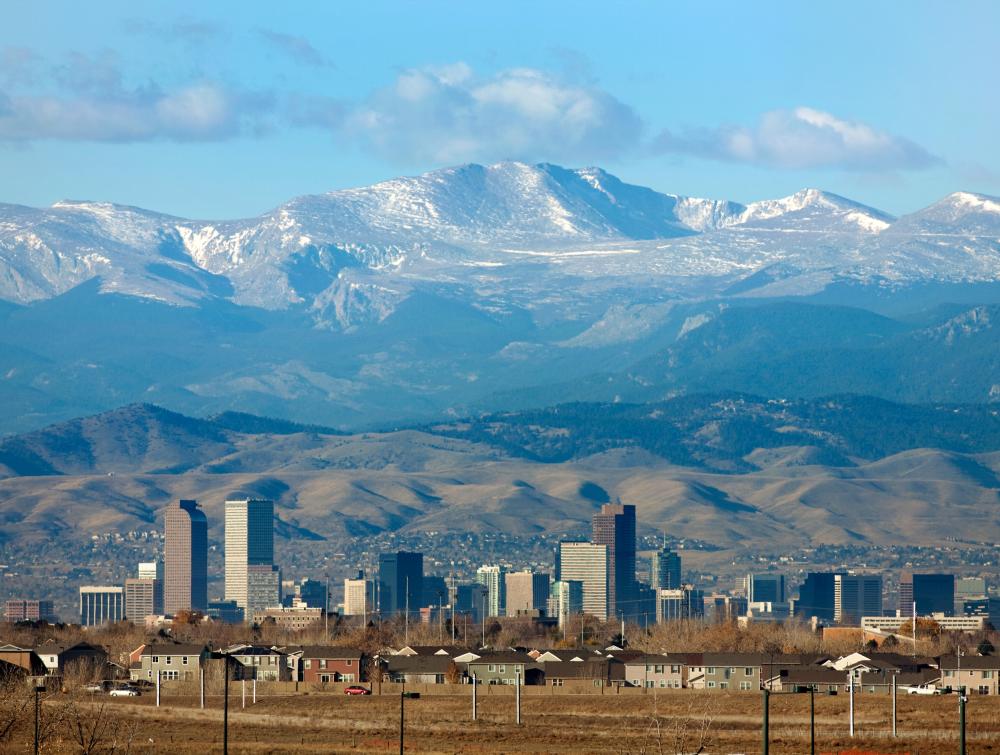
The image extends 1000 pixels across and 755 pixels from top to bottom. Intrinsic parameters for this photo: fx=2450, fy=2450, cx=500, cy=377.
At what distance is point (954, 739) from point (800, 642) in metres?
89.7

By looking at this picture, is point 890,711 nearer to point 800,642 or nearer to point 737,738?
point 737,738

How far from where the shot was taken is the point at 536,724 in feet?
383

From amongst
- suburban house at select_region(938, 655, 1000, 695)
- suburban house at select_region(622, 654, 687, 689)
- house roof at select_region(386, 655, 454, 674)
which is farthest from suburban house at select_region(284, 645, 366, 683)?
suburban house at select_region(938, 655, 1000, 695)

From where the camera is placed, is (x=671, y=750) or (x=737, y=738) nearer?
(x=671, y=750)

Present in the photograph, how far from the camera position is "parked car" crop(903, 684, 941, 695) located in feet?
438

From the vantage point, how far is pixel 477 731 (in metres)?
112

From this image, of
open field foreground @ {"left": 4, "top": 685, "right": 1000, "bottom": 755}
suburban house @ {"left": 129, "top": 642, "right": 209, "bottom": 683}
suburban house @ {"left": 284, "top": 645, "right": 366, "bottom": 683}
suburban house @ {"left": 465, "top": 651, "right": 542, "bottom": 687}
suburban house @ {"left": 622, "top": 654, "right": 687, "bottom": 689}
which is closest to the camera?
open field foreground @ {"left": 4, "top": 685, "right": 1000, "bottom": 755}

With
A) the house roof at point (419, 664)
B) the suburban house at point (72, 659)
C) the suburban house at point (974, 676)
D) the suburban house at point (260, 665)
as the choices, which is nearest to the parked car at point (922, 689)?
the suburban house at point (974, 676)

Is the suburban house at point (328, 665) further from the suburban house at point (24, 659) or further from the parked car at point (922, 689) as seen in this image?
the parked car at point (922, 689)

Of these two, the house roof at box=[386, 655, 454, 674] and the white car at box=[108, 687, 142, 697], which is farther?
the house roof at box=[386, 655, 454, 674]

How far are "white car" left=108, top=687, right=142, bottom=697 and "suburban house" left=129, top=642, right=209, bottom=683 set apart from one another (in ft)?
24.7

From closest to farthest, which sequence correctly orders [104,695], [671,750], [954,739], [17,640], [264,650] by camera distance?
[671,750] < [954,739] < [104,695] < [264,650] < [17,640]

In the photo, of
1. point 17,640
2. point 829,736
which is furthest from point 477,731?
point 17,640

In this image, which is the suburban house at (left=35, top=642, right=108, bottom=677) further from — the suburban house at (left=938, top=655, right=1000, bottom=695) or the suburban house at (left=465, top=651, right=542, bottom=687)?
the suburban house at (left=938, top=655, right=1000, bottom=695)
